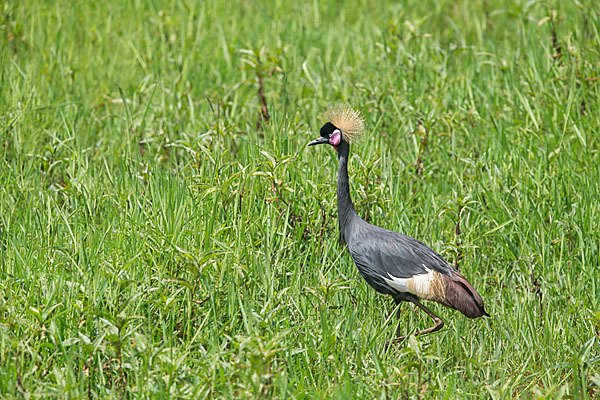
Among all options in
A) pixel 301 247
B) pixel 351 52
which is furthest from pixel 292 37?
pixel 301 247

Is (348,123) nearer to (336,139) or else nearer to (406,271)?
(336,139)

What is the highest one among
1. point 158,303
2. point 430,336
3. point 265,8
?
point 265,8

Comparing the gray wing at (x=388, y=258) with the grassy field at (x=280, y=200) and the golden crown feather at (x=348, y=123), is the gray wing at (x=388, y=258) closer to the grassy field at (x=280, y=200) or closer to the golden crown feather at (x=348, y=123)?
the grassy field at (x=280, y=200)

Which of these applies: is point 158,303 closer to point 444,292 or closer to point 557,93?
point 444,292

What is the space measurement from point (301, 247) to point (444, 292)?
1.07 metres

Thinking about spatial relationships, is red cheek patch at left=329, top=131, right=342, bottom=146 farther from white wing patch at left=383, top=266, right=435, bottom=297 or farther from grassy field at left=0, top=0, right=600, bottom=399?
white wing patch at left=383, top=266, right=435, bottom=297

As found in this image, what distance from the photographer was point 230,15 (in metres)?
8.08

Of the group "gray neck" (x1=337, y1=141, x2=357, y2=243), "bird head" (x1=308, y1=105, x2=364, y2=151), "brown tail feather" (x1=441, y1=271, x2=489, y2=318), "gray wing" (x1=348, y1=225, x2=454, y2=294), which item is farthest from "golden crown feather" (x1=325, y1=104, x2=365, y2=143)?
"brown tail feather" (x1=441, y1=271, x2=489, y2=318)

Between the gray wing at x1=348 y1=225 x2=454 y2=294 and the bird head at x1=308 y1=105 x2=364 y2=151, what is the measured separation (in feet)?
2.01

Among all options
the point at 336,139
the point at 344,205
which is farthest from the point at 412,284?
the point at 336,139

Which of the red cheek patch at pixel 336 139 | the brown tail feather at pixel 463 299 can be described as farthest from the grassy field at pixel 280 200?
the red cheek patch at pixel 336 139

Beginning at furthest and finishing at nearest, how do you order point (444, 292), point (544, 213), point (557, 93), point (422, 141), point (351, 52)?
point (351, 52) → point (557, 93) → point (422, 141) → point (544, 213) → point (444, 292)

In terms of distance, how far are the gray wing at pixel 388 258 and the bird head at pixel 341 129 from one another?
2.01 feet

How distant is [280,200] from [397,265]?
1.00 m
